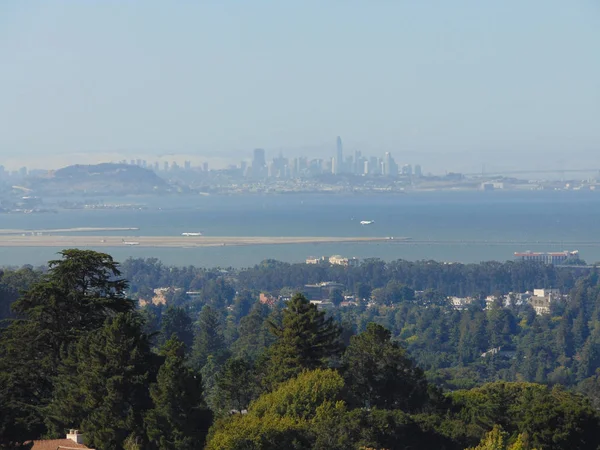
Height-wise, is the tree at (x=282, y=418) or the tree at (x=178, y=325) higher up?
the tree at (x=282, y=418)

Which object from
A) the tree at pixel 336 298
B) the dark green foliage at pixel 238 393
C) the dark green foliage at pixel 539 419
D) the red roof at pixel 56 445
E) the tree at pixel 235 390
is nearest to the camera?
the red roof at pixel 56 445

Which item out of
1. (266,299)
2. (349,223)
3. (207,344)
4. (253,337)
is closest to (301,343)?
(207,344)

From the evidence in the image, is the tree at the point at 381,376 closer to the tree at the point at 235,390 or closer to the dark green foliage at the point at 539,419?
the dark green foliage at the point at 539,419

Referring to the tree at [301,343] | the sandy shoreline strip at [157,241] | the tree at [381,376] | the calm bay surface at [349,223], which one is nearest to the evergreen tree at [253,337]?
the tree at [381,376]

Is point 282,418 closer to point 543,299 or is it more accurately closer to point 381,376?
point 381,376

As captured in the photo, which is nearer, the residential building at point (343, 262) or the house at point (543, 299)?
the house at point (543, 299)

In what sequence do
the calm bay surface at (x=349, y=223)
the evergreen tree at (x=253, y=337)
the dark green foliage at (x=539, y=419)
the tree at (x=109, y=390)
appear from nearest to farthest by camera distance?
the tree at (x=109, y=390)
the dark green foliage at (x=539, y=419)
the evergreen tree at (x=253, y=337)
the calm bay surface at (x=349, y=223)

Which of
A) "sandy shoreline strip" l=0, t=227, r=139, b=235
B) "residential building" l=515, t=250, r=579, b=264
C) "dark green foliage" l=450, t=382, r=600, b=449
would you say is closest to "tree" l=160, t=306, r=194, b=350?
"dark green foliage" l=450, t=382, r=600, b=449

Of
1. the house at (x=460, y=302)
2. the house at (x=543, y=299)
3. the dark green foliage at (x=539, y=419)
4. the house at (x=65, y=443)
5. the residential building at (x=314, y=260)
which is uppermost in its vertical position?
the house at (x=65, y=443)
